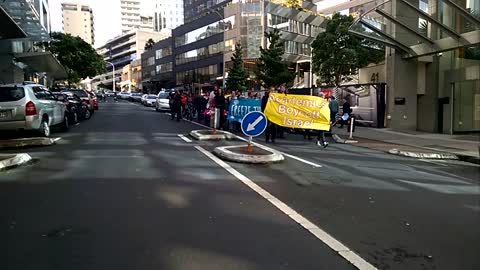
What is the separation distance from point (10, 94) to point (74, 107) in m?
8.26

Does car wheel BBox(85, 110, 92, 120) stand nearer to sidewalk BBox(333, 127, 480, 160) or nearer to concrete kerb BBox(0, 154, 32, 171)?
A: sidewalk BBox(333, 127, 480, 160)

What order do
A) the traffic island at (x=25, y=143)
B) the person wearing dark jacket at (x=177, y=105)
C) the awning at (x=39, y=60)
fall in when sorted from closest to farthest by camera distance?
1. the traffic island at (x=25, y=143)
2. the person wearing dark jacket at (x=177, y=105)
3. the awning at (x=39, y=60)

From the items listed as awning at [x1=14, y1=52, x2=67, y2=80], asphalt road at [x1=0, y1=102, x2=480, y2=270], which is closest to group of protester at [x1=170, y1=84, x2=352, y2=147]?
asphalt road at [x1=0, y1=102, x2=480, y2=270]

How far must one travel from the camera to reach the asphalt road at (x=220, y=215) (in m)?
4.82

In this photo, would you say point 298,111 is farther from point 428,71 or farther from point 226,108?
point 428,71

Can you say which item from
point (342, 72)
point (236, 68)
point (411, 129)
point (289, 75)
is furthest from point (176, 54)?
point (411, 129)

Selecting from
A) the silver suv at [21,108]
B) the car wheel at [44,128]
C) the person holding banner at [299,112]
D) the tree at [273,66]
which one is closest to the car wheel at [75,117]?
the car wheel at [44,128]

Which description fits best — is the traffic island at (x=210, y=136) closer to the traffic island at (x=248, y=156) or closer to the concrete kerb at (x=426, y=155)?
the traffic island at (x=248, y=156)

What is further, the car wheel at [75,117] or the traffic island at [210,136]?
the car wheel at [75,117]

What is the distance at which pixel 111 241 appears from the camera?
5.16 m

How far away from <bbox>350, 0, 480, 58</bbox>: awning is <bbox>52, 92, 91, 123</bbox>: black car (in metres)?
14.1

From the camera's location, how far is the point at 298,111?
16.1 meters

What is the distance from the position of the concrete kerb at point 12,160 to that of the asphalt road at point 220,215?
0.40 metres

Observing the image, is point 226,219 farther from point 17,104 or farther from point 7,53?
point 7,53
